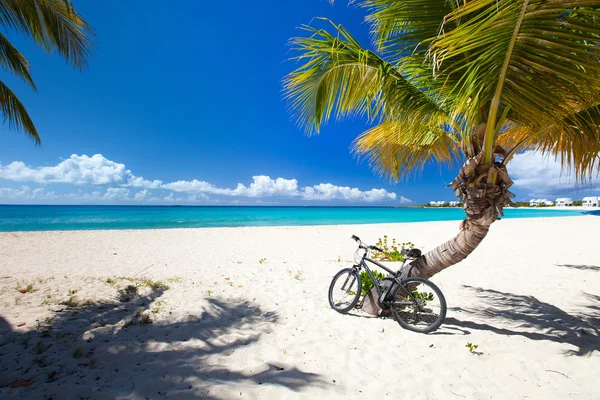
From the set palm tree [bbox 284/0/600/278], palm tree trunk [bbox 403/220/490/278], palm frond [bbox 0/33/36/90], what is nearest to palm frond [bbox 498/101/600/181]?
palm tree [bbox 284/0/600/278]

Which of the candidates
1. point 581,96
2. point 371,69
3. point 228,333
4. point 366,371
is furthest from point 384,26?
point 228,333

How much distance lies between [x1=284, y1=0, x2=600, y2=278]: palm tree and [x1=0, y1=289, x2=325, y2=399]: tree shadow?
264cm

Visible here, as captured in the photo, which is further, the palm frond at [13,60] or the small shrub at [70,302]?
the palm frond at [13,60]

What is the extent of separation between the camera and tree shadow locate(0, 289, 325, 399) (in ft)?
7.89

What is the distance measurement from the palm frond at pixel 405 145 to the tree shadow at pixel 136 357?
3.56 meters

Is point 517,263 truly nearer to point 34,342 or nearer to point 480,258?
point 480,258

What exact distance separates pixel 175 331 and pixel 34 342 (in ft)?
5.02

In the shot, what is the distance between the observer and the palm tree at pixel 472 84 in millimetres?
2201

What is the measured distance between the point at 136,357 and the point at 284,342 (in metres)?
1.70

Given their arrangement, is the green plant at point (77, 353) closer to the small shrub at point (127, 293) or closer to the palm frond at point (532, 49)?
the small shrub at point (127, 293)

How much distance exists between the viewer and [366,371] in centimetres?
286

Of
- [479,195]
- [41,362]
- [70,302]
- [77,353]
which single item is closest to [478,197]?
[479,195]

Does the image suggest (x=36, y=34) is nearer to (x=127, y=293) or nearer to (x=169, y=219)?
(x=127, y=293)

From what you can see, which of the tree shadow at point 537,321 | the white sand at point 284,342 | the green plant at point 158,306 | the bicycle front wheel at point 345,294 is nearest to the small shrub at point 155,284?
the white sand at point 284,342
